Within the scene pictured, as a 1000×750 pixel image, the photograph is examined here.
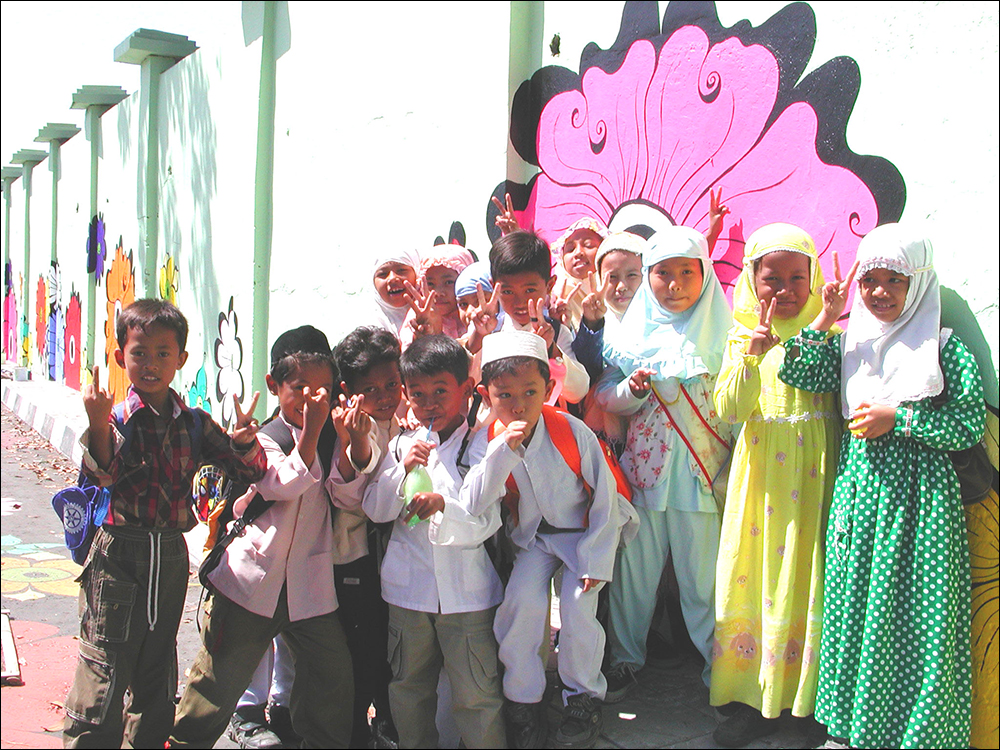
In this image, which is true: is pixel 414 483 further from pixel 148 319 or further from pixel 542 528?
pixel 148 319

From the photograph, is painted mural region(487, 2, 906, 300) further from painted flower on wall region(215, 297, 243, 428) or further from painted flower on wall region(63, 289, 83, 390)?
painted flower on wall region(63, 289, 83, 390)

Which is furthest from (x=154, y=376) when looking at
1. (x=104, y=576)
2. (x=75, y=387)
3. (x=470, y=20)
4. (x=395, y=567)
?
(x=75, y=387)

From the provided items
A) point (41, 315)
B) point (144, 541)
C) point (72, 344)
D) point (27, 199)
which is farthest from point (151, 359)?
point (27, 199)

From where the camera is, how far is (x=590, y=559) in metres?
2.89

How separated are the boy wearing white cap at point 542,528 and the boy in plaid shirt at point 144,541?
73 cm

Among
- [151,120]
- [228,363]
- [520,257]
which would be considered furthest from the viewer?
[151,120]

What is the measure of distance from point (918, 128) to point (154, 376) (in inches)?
99.6

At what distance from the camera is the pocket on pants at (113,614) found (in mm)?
2748

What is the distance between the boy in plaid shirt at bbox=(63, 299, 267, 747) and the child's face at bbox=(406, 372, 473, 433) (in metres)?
0.49

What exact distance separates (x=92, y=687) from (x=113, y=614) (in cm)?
21

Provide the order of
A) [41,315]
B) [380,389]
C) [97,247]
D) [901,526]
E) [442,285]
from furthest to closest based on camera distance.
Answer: [41,315] → [97,247] → [442,285] → [380,389] → [901,526]

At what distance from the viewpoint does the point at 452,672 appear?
2859 mm

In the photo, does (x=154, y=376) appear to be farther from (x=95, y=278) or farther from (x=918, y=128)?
(x=95, y=278)

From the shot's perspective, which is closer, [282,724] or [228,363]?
[282,724]
